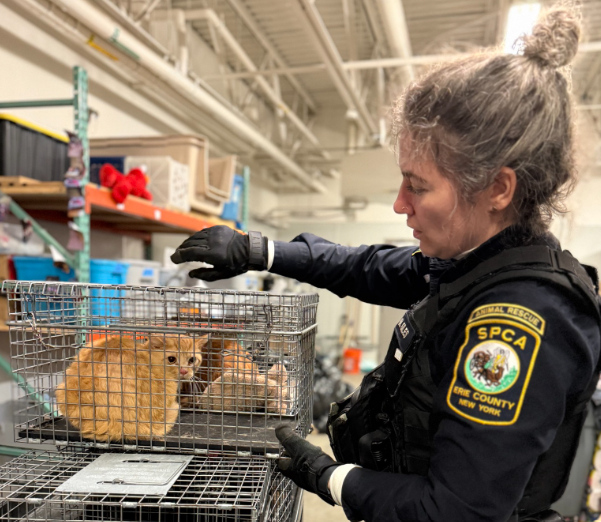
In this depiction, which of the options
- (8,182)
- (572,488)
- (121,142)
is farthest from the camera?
(121,142)

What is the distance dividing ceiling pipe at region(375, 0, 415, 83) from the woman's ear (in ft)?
7.81

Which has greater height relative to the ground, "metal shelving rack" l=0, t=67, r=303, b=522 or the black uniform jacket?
the black uniform jacket

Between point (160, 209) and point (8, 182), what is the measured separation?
2.33 feet

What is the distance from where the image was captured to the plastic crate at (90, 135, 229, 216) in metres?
2.63

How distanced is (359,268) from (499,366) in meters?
0.54

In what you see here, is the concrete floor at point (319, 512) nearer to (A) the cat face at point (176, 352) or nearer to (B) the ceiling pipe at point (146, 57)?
(A) the cat face at point (176, 352)

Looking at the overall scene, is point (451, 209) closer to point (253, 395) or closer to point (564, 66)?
point (564, 66)

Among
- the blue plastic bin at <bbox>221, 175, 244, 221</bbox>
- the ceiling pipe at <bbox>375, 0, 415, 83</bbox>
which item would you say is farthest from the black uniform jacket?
the blue plastic bin at <bbox>221, 175, 244, 221</bbox>

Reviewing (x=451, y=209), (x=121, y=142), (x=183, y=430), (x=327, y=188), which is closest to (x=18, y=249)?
(x=121, y=142)

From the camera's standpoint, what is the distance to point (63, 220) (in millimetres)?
2701

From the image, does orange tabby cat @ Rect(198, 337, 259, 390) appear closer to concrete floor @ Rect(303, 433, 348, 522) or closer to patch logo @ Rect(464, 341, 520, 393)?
patch logo @ Rect(464, 341, 520, 393)

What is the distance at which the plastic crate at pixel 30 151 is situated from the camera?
183cm

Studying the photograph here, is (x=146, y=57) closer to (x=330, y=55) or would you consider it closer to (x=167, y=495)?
(x=330, y=55)

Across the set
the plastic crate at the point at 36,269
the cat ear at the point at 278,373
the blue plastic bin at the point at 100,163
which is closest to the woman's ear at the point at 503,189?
the cat ear at the point at 278,373
